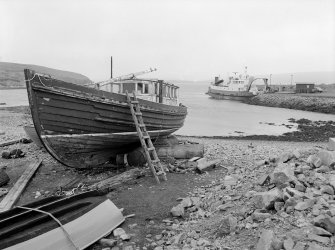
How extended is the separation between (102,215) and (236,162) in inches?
Result: 265

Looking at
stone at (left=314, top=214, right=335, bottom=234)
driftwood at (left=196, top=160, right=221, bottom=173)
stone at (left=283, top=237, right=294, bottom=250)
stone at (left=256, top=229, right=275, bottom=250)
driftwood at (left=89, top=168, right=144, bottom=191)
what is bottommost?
driftwood at (left=89, top=168, right=144, bottom=191)

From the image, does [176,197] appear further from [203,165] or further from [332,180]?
[332,180]

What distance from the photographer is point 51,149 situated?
9.97 meters

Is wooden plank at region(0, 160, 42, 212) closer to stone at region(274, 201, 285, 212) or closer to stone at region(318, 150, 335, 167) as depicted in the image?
stone at region(274, 201, 285, 212)

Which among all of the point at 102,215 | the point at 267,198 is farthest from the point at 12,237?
the point at 267,198

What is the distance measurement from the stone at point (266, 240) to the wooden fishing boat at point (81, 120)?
6.57m

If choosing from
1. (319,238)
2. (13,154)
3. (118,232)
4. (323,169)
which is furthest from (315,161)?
(13,154)

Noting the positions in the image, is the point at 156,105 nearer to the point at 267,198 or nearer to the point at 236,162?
the point at 236,162

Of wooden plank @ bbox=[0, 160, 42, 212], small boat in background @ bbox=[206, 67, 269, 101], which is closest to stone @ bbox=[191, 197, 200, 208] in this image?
wooden plank @ bbox=[0, 160, 42, 212]

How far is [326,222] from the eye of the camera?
496cm

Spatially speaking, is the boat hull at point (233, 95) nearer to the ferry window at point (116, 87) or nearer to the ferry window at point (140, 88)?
the ferry window at point (140, 88)

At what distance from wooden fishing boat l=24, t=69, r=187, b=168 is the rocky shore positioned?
4326cm

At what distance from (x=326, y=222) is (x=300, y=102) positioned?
56.4 m

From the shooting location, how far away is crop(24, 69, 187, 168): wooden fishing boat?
30.7ft
